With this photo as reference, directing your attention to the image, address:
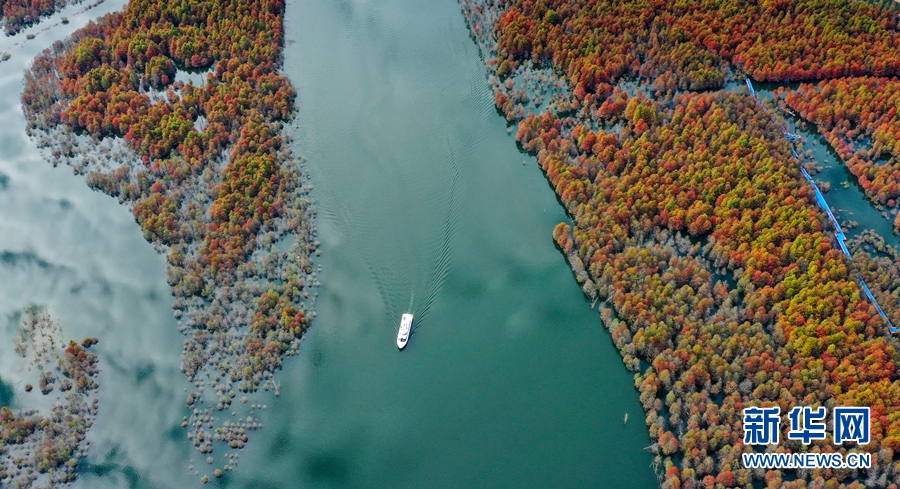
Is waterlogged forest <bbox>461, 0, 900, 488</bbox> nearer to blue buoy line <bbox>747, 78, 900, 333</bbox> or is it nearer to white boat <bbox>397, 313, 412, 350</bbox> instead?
blue buoy line <bbox>747, 78, 900, 333</bbox>

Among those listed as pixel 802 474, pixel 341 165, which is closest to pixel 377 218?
pixel 341 165

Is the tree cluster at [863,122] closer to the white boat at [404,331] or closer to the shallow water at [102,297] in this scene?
the white boat at [404,331]

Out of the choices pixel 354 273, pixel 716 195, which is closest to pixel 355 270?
pixel 354 273

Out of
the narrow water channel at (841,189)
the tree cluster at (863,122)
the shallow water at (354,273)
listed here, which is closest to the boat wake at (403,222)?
the shallow water at (354,273)

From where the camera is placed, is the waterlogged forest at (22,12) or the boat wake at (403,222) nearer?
the boat wake at (403,222)

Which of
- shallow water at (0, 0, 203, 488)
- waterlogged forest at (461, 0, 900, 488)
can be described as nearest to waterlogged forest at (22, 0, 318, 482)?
shallow water at (0, 0, 203, 488)

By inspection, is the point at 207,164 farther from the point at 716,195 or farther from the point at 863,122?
the point at 863,122
